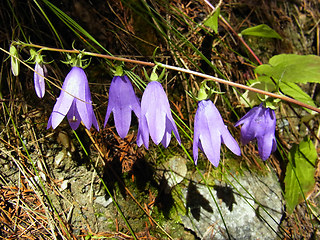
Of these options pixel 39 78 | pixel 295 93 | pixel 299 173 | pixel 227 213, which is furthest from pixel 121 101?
pixel 299 173

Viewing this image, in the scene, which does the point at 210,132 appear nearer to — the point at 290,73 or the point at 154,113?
the point at 154,113

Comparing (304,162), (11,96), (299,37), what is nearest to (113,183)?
(11,96)

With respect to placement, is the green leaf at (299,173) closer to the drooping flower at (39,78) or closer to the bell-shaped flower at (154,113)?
the bell-shaped flower at (154,113)

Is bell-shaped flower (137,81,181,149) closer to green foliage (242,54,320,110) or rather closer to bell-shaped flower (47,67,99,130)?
bell-shaped flower (47,67,99,130)

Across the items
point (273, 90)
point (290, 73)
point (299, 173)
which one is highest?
point (290, 73)

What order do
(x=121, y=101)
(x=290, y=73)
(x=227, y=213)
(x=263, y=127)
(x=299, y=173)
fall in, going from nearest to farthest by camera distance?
(x=121, y=101) → (x=263, y=127) → (x=290, y=73) → (x=227, y=213) → (x=299, y=173)
